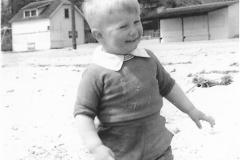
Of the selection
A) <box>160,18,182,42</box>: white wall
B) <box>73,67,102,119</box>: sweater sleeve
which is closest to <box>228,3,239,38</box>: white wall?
<box>160,18,182,42</box>: white wall

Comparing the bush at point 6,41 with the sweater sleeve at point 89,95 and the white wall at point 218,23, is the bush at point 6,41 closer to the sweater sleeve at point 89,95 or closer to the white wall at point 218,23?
the white wall at point 218,23

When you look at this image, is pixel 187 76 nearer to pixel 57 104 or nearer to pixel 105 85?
pixel 57 104

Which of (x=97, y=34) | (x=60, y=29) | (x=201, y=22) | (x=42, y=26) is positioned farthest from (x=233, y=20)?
(x=97, y=34)

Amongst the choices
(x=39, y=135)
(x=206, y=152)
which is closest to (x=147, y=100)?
(x=206, y=152)

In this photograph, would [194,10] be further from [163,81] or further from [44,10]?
[163,81]

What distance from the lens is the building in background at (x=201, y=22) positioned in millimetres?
25516

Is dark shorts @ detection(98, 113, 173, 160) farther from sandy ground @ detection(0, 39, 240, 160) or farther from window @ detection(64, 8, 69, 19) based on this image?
window @ detection(64, 8, 69, 19)

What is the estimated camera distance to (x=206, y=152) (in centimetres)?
365

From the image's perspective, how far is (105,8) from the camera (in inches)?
84.4

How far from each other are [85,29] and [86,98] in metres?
45.9

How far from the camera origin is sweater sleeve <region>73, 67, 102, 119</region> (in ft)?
7.09

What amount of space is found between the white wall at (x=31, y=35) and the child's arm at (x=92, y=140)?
3987 centimetres

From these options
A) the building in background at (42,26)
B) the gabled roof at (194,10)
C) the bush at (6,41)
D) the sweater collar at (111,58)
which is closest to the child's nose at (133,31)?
the sweater collar at (111,58)

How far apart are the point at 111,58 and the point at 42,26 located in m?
41.9
